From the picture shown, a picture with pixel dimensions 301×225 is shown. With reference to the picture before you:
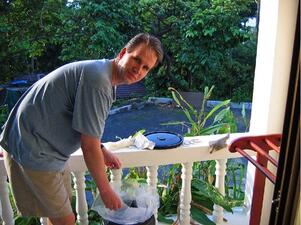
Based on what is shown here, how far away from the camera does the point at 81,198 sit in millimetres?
1543

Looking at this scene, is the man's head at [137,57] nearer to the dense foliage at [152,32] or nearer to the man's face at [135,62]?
the man's face at [135,62]

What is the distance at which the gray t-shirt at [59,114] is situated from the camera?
105 cm

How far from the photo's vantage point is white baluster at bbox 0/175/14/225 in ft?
4.74

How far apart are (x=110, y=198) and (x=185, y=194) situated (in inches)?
21.7

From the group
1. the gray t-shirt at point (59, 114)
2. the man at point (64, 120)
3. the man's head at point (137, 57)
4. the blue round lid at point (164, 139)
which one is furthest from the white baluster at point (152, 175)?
the man's head at point (137, 57)

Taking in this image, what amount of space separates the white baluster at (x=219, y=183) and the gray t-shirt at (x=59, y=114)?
79 cm

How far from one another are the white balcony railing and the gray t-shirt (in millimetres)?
263

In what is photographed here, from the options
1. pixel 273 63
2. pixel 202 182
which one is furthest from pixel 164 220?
pixel 273 63

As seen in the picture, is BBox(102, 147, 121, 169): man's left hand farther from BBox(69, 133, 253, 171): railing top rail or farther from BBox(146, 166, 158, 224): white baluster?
BBox(146, 166, 158, 224): white baluster

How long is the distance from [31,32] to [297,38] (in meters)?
1.68

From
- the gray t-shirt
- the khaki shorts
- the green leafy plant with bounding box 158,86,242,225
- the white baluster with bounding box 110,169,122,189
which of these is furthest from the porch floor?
the gray t-shirt

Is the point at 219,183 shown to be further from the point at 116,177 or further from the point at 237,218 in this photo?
the point at 116,177

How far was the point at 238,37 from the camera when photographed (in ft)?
7.97

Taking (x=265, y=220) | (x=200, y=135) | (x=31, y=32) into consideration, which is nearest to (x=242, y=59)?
(x=200, y=135)
